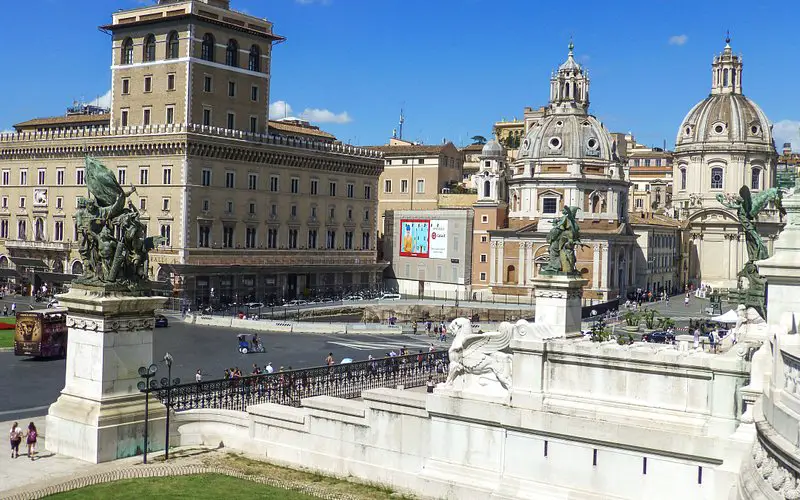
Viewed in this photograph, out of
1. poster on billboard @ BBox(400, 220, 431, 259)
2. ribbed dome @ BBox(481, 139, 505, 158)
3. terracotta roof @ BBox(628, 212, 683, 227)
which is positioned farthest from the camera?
terracotta roof @ BBox(628, 212, 683, 227)

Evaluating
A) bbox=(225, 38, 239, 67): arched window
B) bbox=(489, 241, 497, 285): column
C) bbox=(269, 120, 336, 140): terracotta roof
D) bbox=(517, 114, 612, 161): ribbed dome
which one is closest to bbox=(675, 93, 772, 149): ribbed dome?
bbox=(517, 114, 612, 161): ribbed dome

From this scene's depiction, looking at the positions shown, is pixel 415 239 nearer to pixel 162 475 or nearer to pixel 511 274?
pixel 511 274

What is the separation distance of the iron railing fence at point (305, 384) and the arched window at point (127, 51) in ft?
163

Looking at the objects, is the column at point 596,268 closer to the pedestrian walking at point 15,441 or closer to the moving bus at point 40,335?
the moving bus at point 40,335

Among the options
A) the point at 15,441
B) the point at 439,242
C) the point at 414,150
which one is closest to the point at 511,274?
the point at 439,242

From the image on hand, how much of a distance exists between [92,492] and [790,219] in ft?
45.1

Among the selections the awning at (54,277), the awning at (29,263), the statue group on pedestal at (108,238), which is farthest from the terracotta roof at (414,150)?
the statue group on pedestal at (108,238)

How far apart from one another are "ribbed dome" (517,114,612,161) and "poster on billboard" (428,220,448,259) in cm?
1009

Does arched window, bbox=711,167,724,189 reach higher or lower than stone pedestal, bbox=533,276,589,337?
higher

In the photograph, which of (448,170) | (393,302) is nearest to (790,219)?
(393,302)

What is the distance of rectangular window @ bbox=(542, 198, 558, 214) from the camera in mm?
88250

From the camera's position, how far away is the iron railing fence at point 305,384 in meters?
25.0

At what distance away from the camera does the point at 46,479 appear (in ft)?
63.1

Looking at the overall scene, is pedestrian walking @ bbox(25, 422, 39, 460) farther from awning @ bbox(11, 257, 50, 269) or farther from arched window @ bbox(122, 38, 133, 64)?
arched window @ bbox(122, 38, 133, 64)
